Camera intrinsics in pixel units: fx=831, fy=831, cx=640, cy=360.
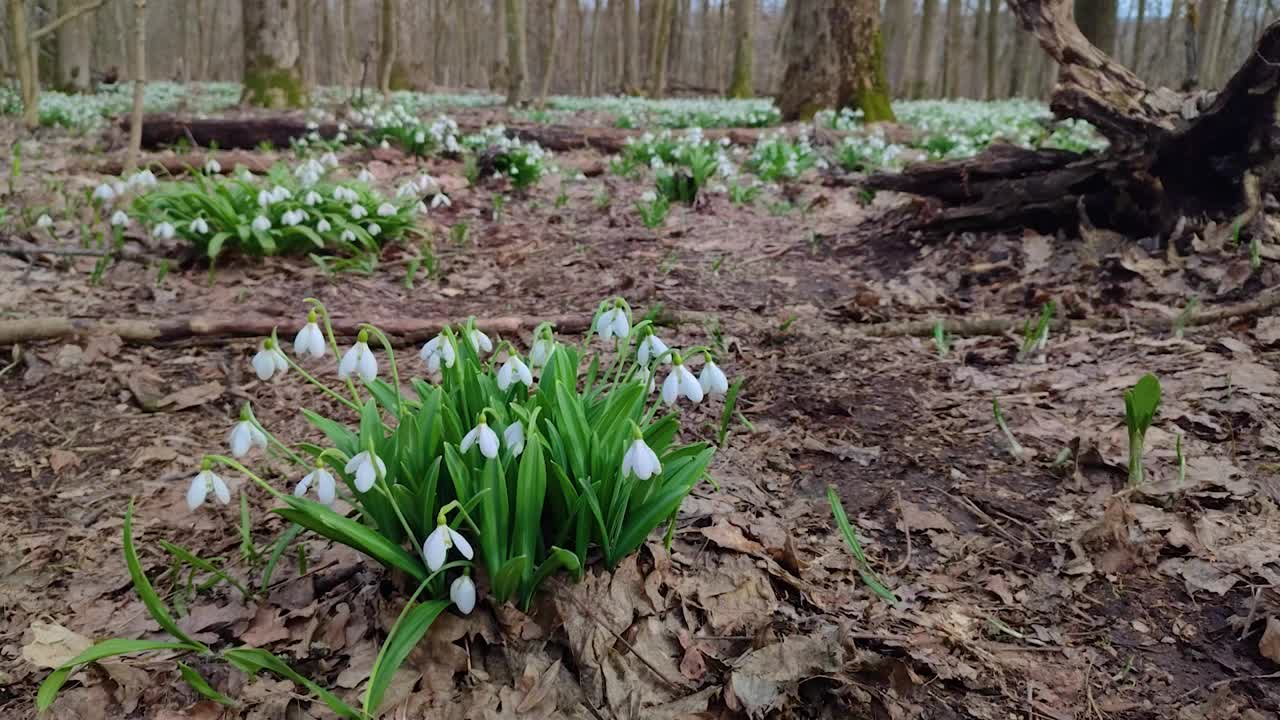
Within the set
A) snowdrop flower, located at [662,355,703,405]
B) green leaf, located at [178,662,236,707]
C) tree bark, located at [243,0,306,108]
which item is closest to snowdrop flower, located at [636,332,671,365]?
snowdrop flower, located at [662,355,703,405]

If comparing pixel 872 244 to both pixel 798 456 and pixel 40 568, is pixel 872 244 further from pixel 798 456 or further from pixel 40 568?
pixel 40 568

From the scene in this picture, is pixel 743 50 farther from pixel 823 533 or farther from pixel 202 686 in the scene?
pixel 202 686

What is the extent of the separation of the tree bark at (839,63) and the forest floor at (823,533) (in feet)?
24.9

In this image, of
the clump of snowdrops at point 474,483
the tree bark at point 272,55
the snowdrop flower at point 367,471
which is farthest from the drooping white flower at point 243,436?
the tree bark at point 272,55

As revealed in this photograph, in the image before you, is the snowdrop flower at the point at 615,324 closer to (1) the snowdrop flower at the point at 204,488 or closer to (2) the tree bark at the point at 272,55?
(1) the snowdrop flower at the point at 204,488

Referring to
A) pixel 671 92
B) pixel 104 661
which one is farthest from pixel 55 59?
pixel 104 661

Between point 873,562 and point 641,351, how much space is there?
0.78 metres

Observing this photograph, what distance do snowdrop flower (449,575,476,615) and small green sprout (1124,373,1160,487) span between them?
163 centimetres

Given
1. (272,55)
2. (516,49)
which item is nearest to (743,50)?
(516,49)

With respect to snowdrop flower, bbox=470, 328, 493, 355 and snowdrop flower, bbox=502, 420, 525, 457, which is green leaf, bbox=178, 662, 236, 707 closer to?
snowdrop flower, bbox=502, 420, 525, 457

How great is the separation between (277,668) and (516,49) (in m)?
13.5

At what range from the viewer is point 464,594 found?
1611 mm

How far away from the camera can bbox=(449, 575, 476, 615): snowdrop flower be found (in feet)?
5.28

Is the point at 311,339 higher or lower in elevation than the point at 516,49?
lower
